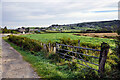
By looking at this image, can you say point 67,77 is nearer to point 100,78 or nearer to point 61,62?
point 100,78

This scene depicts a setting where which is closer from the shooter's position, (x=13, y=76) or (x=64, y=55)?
(x=13, y=76)

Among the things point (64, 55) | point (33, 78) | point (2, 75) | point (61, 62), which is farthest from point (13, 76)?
point (64, 55)

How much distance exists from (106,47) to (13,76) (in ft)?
15.3

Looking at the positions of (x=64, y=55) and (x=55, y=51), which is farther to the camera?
(x=55, y=51)

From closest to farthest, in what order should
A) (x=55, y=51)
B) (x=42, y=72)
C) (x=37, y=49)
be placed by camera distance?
(x=42, y=72) → (x=55, y=51) → (x=37, y=49)

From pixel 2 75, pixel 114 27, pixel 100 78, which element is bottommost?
pixel 2 75

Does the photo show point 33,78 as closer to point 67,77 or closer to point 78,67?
point 67,77

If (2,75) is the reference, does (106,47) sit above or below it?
above

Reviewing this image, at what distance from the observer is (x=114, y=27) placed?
4.10m

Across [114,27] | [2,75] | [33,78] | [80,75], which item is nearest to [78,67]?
[80,75]

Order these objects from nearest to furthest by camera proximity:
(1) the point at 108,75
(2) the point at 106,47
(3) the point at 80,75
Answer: (1) the point at 108,75
(2) the point at 106,47
(3) the point at 80,75

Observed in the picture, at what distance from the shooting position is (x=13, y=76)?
5801mm

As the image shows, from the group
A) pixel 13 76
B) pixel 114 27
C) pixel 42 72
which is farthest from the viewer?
pixel 42 72

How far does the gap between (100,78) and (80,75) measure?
931 mm
